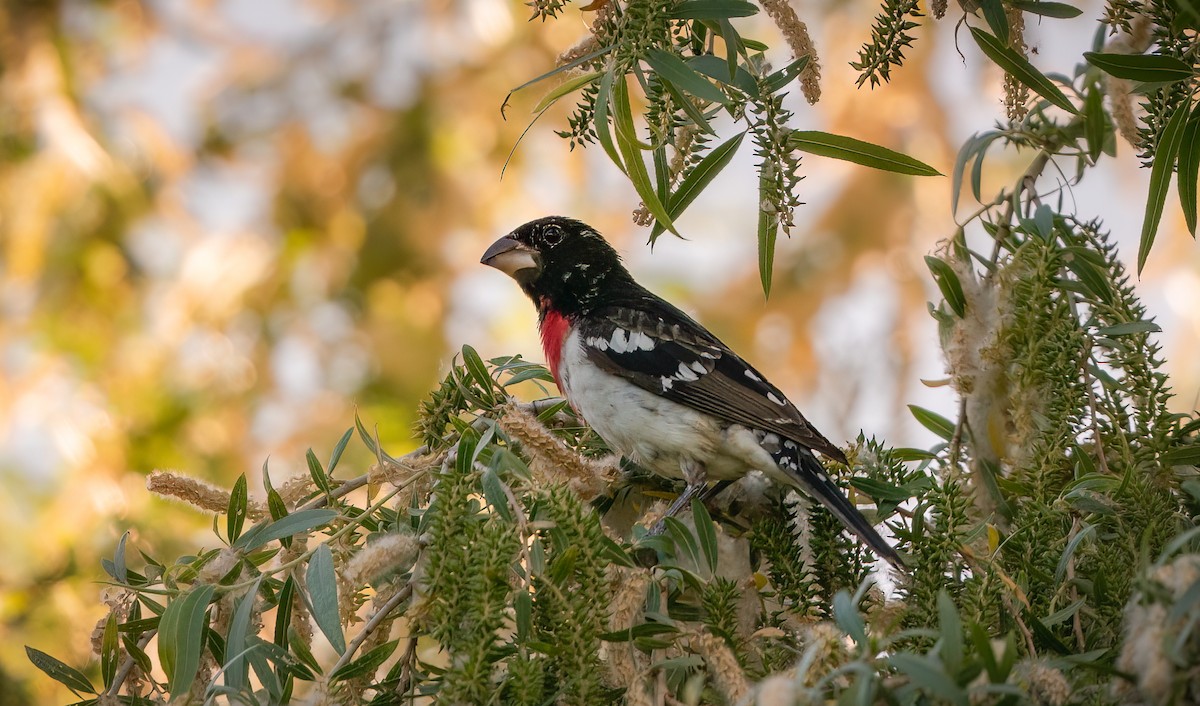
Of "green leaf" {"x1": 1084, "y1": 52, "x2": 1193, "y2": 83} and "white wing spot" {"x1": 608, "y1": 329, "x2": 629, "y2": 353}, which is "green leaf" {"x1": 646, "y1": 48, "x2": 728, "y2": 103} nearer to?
"green leaf" {"x1": 1084, "y1": 52, "x2": 1193, "y2": 83}

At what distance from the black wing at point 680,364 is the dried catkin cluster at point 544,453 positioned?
96 centimetres

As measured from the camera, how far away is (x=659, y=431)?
3.24 meters

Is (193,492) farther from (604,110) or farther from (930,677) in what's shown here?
(930,677)

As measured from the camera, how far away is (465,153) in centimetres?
796

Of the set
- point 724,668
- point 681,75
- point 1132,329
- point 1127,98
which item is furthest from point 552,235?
point 724,668

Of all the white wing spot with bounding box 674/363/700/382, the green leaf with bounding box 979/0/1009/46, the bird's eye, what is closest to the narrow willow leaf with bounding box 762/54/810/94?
the green leaf with bounding box 979/0/1009/46

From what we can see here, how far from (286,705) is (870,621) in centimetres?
104

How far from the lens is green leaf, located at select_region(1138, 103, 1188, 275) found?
2.16 meters

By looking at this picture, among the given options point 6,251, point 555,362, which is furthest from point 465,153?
point 555,362

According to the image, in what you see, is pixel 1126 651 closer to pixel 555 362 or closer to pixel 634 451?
pixel 634 451

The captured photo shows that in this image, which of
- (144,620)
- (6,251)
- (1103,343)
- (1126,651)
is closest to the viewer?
(1126,651)

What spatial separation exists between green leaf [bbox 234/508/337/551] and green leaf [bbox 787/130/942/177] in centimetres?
119

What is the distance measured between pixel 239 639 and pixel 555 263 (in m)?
2.30

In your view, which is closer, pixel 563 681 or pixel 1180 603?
pixel 1180 603
